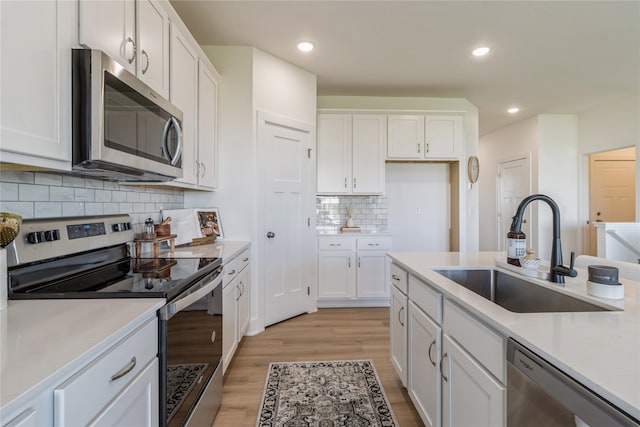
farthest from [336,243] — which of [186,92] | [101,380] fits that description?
[101,380]

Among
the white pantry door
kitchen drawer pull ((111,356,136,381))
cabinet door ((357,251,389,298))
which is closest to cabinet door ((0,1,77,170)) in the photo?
kitchen drawer pull ((111,356,136,381))

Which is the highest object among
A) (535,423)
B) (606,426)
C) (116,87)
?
A: (116,87)

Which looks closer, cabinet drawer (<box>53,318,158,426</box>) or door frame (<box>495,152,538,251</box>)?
cabinet drawer (<box>53,318,158,426</box>)

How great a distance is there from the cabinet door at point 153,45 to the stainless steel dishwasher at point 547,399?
1.94 m

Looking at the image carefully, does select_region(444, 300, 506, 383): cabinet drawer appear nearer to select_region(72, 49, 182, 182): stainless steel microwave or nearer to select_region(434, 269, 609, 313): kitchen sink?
select_region(434, 269, 609, 313): kitchen sink

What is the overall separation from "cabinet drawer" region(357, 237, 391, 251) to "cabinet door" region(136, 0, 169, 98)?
2495 mm

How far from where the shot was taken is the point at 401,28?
2.55 meters

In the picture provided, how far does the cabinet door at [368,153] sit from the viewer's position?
3.77 m

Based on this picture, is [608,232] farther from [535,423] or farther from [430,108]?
[535,423]

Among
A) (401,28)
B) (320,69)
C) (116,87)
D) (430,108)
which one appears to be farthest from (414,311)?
(430,108)

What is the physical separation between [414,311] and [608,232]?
3.59 m

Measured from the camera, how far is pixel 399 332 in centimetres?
192

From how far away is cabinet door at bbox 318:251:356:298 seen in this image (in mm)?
3537

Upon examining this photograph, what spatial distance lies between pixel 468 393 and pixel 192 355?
1.12 m
